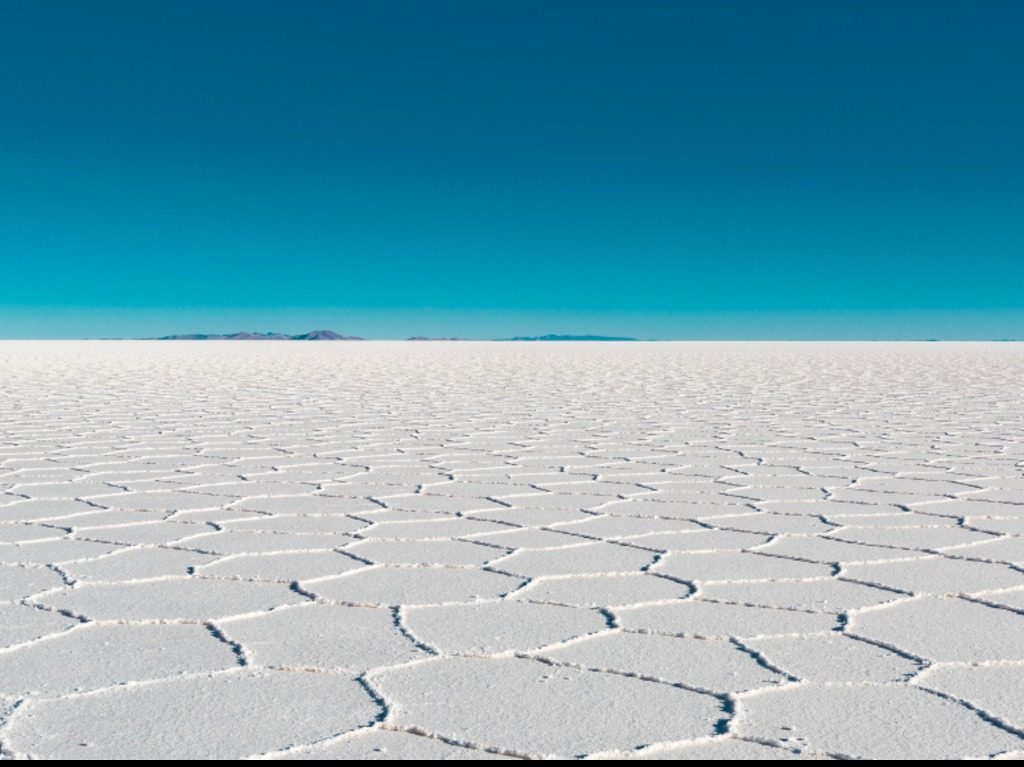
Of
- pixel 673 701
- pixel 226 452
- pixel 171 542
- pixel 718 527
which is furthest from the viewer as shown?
pixel 226 452

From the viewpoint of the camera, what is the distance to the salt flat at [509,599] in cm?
128

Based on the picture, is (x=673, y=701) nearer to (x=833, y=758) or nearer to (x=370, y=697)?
(x=833, y=758)

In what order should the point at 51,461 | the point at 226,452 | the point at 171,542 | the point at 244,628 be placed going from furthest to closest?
the point at 226,452, the point at 51,461, the point at 171,542, the point at 244,628

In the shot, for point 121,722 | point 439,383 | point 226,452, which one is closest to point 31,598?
point 121,722

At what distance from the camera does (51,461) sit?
365 centimetres

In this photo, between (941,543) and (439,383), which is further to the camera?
(439,383)

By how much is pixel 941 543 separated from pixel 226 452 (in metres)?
2.50

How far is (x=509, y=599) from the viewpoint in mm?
1877

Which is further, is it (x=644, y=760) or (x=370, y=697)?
(x=370, y=697)

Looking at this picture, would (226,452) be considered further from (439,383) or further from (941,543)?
(439,383)

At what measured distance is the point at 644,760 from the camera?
1.18 meters

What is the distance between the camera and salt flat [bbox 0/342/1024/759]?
128 cm

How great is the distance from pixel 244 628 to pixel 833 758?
35.0 inches

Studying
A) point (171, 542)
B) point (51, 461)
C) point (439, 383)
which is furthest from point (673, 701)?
point (439, 383)
